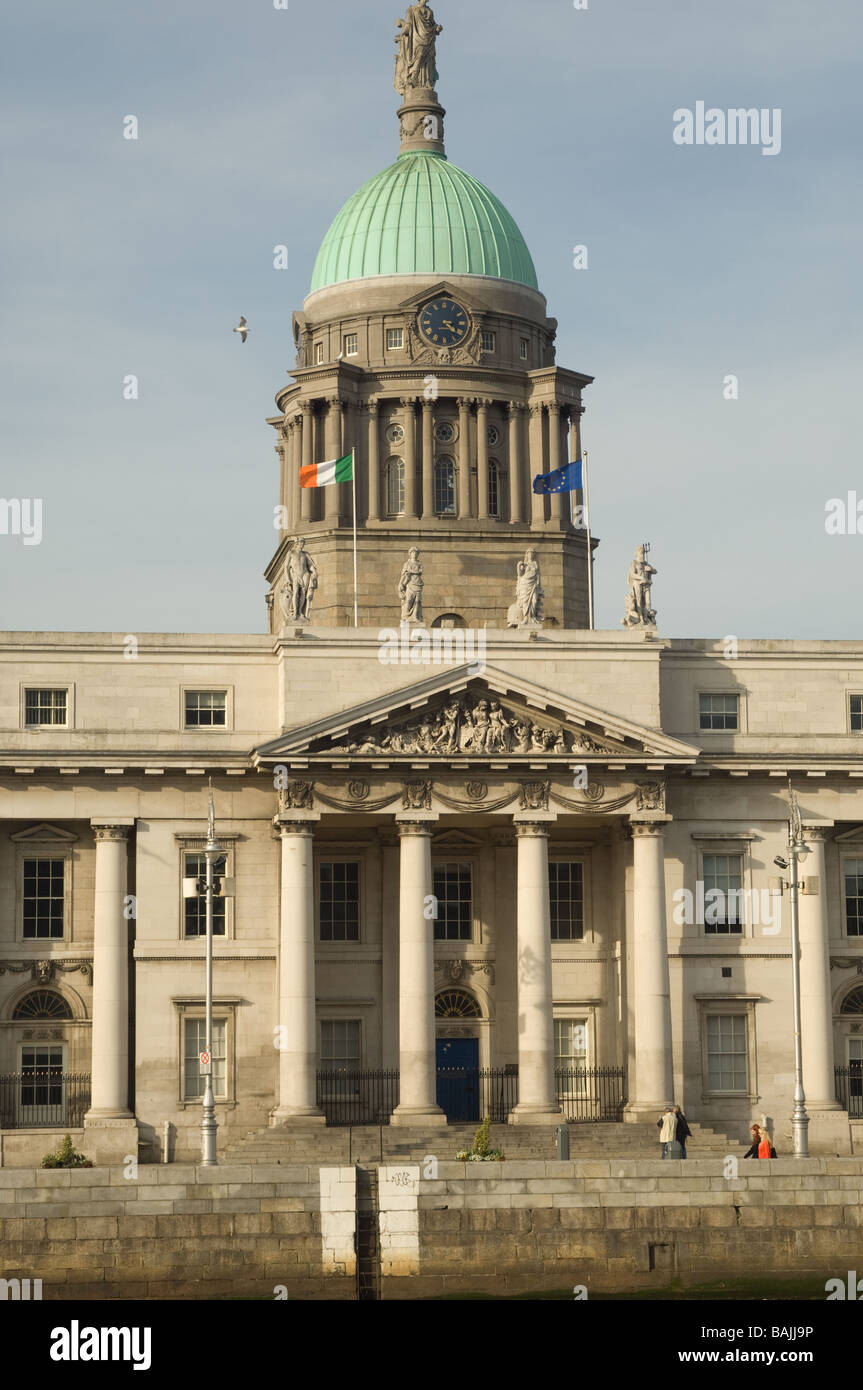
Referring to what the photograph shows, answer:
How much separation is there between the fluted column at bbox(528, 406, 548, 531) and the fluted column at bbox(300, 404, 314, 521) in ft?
24.5

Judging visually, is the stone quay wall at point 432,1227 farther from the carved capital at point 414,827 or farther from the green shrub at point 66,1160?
the carved capital at point 414,827

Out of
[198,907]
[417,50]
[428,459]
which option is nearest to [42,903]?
[198,907]

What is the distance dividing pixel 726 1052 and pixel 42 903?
66.4ft

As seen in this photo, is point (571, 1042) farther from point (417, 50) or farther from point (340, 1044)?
point (417, 50)

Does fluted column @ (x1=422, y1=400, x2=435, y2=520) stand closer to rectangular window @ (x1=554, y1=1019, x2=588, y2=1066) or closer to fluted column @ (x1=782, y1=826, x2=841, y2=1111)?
fluted column @ (x1=782, y1=826, x2=841, y2=1111)

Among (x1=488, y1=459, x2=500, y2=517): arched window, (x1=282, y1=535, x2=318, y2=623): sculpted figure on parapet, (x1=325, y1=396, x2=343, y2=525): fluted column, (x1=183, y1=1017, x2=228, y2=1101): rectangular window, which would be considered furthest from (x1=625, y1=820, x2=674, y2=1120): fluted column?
(x1=325, y1=396, x2=343, y2=525): fluted column

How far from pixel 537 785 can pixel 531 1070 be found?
26.1 feet

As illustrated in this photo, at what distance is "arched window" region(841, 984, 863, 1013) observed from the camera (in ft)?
248

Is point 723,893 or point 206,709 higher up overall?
point 206,709

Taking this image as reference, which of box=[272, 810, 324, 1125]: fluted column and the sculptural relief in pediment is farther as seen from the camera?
the sculptural relief in pediment

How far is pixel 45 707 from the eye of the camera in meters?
73.3

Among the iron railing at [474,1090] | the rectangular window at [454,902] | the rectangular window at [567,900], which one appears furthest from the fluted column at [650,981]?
the rectangular window at [454,902]
